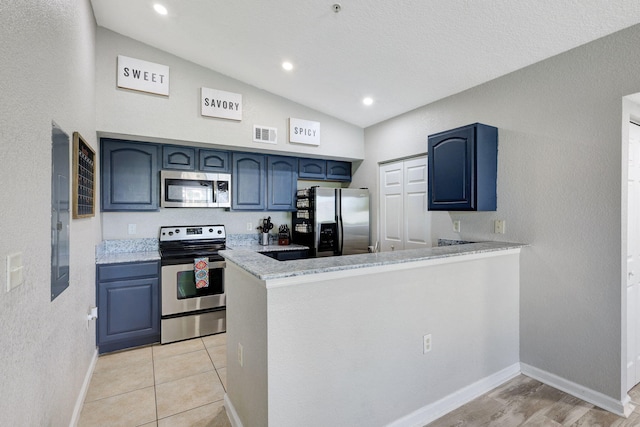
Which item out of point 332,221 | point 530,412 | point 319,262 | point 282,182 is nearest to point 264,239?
point 282,182

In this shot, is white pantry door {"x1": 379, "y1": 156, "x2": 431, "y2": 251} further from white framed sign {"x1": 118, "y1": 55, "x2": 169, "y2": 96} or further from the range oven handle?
white framed sign {"x1": 118, "y1": 55, "x2": 169, "y2": 96}

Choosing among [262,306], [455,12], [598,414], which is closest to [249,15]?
[455,12]

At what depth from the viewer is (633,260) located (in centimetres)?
240

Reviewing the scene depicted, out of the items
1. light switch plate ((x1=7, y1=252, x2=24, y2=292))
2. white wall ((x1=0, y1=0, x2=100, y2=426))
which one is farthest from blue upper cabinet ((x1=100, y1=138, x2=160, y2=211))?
light switch plate ((x1=7, y1=252, x2=24, y2=292))

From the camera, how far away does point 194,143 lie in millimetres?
3500

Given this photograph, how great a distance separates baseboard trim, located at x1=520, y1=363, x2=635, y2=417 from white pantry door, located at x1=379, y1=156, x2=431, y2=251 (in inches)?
58.4

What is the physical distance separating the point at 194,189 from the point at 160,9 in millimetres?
1805

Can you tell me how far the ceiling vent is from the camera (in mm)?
3680

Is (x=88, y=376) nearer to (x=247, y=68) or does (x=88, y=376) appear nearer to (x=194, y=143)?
(x=194, y=143)

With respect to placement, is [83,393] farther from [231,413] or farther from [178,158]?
[178,158]

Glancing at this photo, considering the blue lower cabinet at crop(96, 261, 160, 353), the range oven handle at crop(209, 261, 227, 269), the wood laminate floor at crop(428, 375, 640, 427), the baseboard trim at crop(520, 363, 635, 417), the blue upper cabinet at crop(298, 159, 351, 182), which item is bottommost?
the wood laminate floor at crop(428, 375, 640, 427)

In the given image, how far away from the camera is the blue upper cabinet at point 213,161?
3.73 metres

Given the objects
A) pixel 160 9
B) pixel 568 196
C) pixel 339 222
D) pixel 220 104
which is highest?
pixel 160 9

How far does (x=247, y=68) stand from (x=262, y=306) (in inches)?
106
